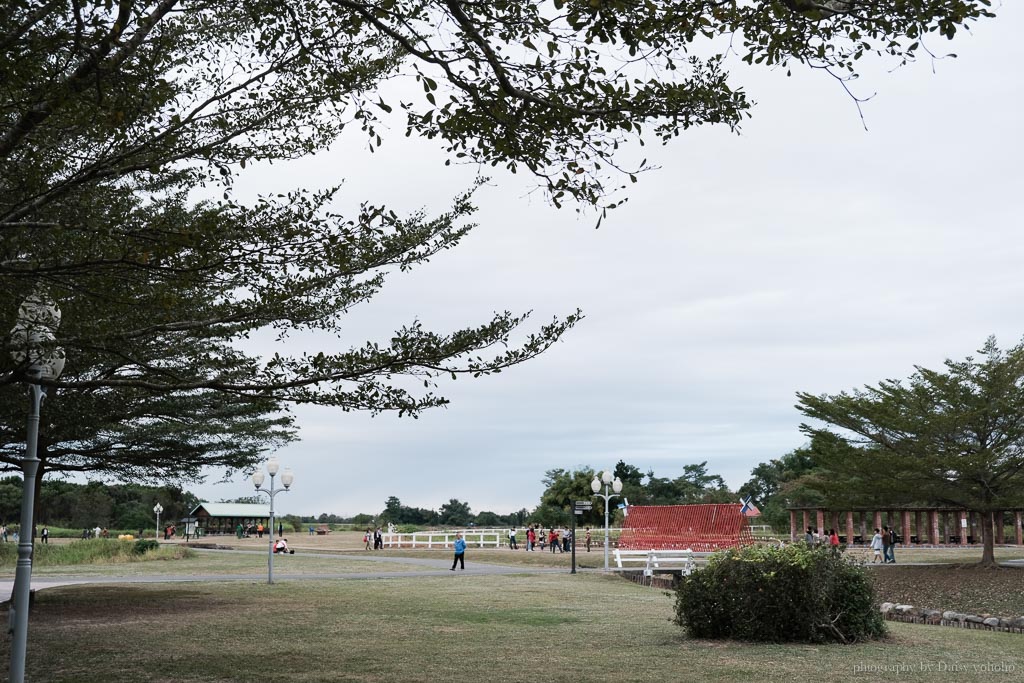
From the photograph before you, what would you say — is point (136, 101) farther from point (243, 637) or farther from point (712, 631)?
point (712, 631)

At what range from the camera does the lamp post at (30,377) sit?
8438 millimetres

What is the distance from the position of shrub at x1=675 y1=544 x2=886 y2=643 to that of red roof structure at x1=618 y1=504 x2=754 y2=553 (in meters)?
16.7

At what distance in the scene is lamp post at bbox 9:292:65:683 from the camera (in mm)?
8438

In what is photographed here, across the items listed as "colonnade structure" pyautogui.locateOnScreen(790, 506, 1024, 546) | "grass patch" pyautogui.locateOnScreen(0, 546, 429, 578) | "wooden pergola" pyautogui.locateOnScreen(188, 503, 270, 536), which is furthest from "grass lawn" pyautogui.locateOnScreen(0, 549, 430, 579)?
"wooden pergola" pyautogui.locateOnScreen(188, 503, 270, 536)

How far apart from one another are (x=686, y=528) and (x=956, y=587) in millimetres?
8399

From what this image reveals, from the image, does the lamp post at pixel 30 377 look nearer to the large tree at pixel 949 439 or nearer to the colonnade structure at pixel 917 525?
the large tree at pixel 949 439

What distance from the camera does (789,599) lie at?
11.8m

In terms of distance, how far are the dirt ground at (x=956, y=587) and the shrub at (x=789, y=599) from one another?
34.7ft

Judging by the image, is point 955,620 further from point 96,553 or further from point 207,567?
point 96,553

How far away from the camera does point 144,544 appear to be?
42938 mm

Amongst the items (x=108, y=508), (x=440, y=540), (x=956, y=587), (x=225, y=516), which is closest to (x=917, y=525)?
(x=956, y=587)

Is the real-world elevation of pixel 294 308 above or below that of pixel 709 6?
below

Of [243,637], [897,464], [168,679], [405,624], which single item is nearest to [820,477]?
[897,464]

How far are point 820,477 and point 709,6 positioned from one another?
3388 centimetres
